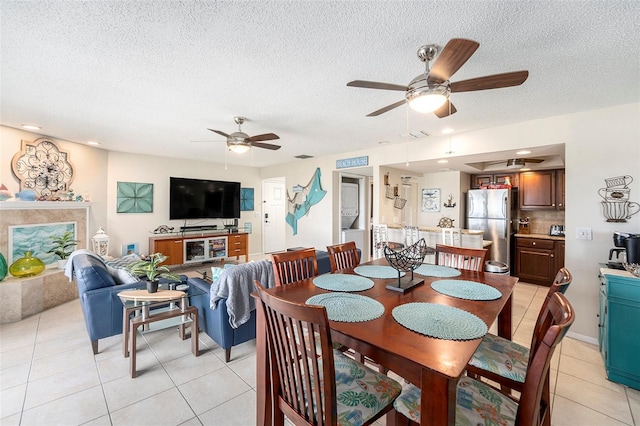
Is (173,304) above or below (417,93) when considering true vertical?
below

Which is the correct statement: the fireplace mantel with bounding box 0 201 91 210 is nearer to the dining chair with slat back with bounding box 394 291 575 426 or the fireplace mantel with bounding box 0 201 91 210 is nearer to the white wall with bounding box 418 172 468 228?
the dining chair with slat back with bounding box 394 291 575 426

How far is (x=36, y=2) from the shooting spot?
1.41 m

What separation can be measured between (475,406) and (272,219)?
665 cm

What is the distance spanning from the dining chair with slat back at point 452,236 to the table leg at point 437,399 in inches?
125

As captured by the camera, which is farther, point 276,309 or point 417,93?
point 417,93

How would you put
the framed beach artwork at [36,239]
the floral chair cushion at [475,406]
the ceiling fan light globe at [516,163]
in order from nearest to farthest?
1. the floral chair cushion at [475,406]
2. the framed beach artwork at [36,239]
3. the ceiling fan light globe at [516,163]

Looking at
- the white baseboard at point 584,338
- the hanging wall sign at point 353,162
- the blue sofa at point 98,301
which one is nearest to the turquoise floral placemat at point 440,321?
the blue sofa at point 98,301

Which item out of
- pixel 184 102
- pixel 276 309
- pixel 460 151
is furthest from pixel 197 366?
pixel 460 151

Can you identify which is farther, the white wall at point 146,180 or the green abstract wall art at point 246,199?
the green abstract wall art at point 246,199

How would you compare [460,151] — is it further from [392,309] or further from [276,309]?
[276,309]

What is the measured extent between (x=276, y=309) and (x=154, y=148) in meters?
5.04

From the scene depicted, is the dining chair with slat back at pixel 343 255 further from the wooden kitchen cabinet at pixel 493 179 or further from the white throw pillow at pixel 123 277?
the wooden kitchen cabinet at pixel 493 179

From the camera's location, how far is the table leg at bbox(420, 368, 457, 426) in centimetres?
87

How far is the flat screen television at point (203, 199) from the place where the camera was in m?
5.88
